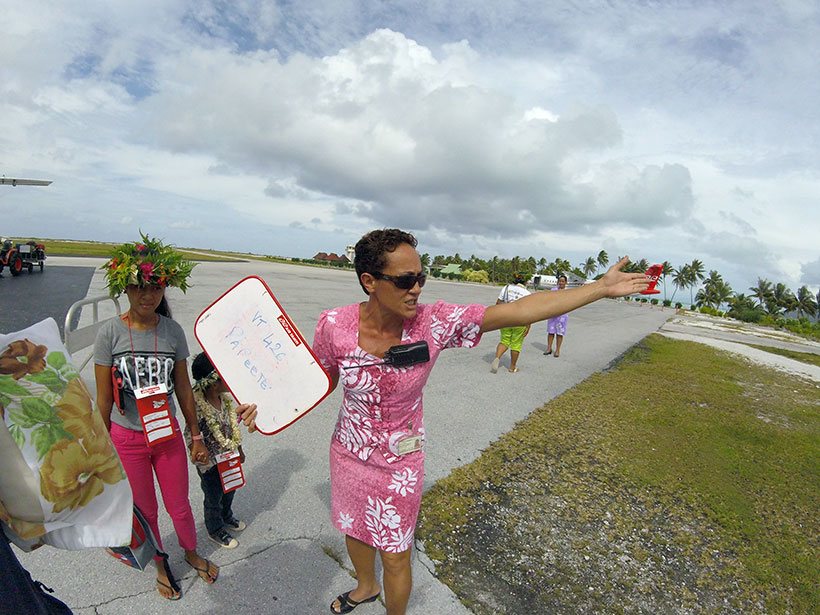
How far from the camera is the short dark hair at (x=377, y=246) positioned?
218 cm

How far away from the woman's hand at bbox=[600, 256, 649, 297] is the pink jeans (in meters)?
2.53

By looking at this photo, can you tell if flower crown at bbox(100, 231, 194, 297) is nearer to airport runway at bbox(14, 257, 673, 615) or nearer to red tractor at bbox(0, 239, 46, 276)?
airport runway at bbox(14, 257, 673, 615)

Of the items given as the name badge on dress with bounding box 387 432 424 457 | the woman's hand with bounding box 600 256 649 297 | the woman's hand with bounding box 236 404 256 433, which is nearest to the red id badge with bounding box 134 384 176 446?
the woman's hand with bounding box 236 404 256 433

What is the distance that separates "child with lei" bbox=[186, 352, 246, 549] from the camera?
2.93 metres

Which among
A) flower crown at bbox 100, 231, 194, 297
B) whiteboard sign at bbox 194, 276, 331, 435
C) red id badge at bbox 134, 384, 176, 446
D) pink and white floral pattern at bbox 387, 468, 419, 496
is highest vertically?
flower crown at bbox 100, 231, 194, 297

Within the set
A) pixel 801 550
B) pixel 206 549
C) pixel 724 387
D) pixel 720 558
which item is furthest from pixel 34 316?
pixel 724 387

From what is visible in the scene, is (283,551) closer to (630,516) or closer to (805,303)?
(630,516)

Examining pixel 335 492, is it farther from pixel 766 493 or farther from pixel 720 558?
pixel 766 493

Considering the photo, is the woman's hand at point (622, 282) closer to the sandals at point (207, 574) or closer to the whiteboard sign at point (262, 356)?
the whiteboard sign at point (262, 356)

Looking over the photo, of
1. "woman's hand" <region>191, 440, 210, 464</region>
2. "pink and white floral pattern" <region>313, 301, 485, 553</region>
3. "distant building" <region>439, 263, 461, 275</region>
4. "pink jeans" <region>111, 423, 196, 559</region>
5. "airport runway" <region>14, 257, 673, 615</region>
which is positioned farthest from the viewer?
"distant building" <region>439, 263, 461, 275</region>

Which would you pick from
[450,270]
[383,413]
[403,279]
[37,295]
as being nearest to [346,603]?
[383,413]

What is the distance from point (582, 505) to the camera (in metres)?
4.14

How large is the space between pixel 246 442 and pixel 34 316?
7966mm

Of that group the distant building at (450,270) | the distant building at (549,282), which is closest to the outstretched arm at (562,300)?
the distant building at (549,282)
